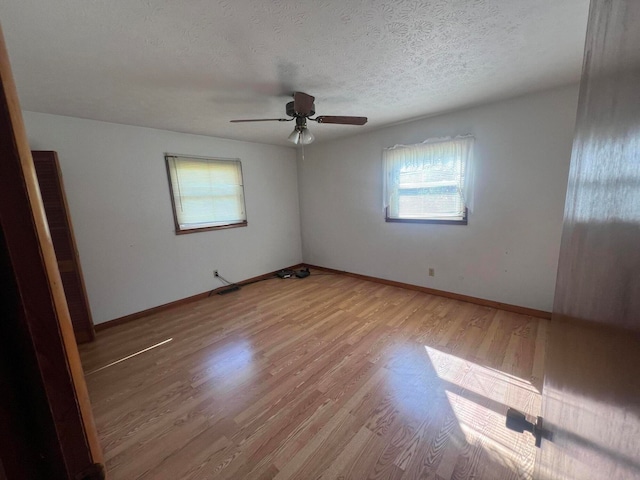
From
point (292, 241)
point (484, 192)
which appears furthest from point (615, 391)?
point (292, 241)

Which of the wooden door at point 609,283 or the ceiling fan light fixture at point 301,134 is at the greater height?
the ceiling fan light fixture at point 301,134

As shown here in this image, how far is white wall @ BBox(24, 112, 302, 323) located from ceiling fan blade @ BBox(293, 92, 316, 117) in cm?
192

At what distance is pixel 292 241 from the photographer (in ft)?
15.4

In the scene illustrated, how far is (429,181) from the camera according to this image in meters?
3.08

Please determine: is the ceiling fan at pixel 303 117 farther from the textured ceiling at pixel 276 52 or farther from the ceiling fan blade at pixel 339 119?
the textured ceiling at pixel 276 52

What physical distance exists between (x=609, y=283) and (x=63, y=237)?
11.0 ft

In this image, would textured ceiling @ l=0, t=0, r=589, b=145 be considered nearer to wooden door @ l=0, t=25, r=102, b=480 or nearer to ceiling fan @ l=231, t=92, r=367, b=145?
ceiling fan @ l=231, t=92, r=367, b=145

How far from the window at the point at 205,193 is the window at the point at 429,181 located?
221 centimetres

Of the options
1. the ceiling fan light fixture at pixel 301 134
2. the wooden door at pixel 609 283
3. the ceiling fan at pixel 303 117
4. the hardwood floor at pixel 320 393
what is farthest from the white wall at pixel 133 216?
the wooden door at pixel 609 283

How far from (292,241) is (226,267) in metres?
1.35

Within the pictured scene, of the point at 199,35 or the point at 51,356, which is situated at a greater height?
the point at 199,35

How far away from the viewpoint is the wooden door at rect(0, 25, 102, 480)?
0.85 ft

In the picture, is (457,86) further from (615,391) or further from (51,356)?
(51,356)

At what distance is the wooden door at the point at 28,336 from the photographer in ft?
0.85
